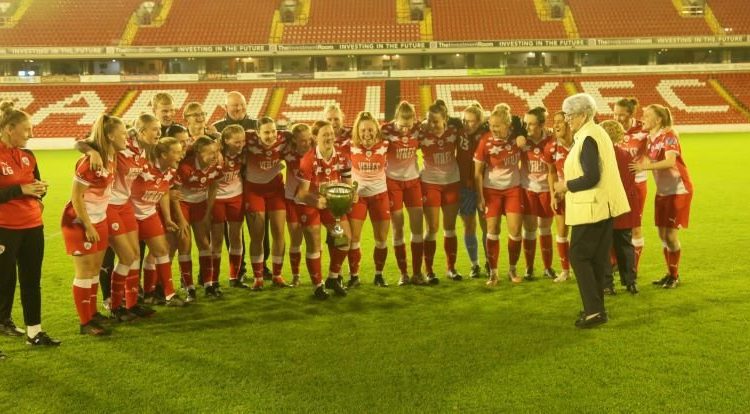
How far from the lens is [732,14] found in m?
40.6

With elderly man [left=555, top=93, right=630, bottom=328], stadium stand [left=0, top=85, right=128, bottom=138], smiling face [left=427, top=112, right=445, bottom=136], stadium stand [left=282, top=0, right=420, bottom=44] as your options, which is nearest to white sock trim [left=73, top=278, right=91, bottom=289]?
smiling face [left=427, top=112, right=445, bottom=136]

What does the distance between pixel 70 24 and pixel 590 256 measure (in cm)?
4240

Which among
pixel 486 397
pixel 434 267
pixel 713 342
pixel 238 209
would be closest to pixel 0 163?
pixel 238 209

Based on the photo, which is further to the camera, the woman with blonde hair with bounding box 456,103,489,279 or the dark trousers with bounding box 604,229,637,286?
the woman with blonde hair with bounding box 456,103,489,279

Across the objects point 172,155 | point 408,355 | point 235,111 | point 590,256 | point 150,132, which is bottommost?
point 408,355

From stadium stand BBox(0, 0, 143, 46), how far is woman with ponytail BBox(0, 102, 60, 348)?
122ft

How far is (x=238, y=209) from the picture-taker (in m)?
7.30

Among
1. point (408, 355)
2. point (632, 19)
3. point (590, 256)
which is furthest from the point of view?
point (632, 19)

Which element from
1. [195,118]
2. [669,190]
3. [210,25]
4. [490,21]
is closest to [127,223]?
[195,118]

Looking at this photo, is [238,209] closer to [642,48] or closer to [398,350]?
[398,350]

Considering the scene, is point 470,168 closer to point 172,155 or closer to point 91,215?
point 172,155

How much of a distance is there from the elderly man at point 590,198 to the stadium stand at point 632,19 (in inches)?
1441

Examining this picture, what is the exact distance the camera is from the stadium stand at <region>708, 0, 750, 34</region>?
128ft

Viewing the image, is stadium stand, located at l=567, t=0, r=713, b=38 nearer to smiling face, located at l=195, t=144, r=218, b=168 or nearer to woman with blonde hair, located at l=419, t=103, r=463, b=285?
woman with blonde hair, located at l=419, t=103, r=463, b=285
